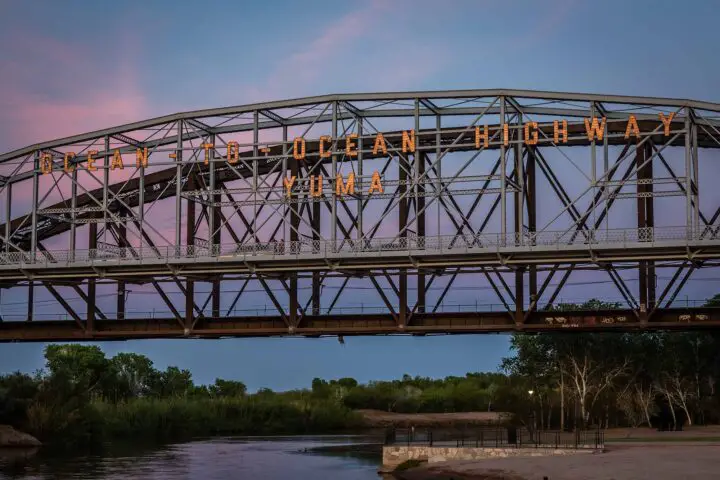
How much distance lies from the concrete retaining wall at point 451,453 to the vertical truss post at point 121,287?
2596cm

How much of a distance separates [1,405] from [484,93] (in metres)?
46.4

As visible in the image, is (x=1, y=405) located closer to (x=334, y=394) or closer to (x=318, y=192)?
(x=318, y=192)

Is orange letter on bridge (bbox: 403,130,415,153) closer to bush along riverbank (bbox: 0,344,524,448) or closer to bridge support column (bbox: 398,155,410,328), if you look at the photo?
bridge support column (bbox: 398,155,410,328)

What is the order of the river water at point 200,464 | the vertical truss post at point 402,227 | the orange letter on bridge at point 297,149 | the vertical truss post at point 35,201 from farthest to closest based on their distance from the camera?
1. the vertical truss post at point 35,201
2. the orange letter on bridge at point 297,149
3. the vertical truss post at point 402,227
4. the river water at point 200,464

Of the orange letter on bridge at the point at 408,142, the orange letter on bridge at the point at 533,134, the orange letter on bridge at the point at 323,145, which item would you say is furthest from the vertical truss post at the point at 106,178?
the orange letter on bridge at the point at 533,134

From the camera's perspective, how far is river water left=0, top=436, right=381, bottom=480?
58.2 meters

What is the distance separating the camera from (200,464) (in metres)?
66.4

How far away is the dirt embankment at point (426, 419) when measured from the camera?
420 feet

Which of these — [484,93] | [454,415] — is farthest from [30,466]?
[454,415]

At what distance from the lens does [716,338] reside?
86.1m

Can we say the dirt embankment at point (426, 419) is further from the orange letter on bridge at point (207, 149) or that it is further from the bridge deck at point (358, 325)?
the orange letter on bridge at point (207, 149)

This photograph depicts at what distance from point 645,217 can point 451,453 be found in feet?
66.4

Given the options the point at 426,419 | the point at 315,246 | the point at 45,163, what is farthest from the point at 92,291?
the point at 426,419

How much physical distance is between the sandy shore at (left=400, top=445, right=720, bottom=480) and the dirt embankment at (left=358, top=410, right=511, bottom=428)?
7361cm
